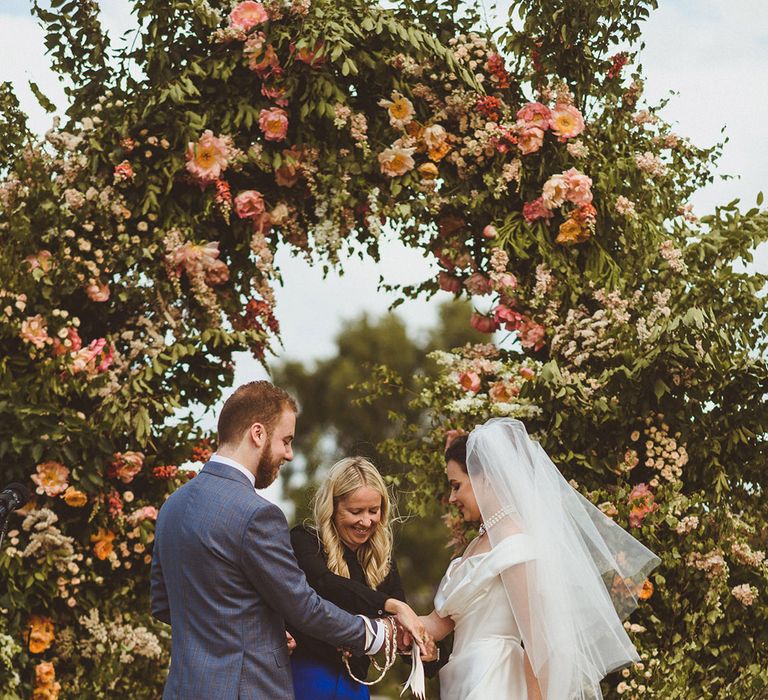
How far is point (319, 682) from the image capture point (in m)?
3.53

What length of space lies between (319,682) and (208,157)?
2702 mm

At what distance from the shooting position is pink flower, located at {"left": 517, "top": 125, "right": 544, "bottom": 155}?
5.18 m

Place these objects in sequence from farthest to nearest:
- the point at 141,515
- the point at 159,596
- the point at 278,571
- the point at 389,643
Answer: the point at 141,515 → the point at 159,596 → the point at 389,643 → the point at 278,571

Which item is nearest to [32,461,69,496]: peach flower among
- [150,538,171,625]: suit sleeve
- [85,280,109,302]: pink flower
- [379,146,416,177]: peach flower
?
[85,280,109,302]: pink flower

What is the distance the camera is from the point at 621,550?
13.9ft

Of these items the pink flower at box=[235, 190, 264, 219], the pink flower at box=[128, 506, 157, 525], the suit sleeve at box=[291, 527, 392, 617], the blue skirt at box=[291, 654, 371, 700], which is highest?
the pink flower at box=[235, 190, 264, 219]

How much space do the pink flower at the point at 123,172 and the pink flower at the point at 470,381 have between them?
6.29 feet

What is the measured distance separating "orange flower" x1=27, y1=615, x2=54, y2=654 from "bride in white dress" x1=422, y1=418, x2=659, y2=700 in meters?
1.82

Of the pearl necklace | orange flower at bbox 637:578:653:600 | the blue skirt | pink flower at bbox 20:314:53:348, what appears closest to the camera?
the blue skirt

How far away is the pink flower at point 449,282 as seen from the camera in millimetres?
5645

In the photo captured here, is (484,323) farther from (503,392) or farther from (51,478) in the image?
(51,478)

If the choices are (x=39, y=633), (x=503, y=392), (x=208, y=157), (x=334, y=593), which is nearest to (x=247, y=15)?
(x=208, y=157)

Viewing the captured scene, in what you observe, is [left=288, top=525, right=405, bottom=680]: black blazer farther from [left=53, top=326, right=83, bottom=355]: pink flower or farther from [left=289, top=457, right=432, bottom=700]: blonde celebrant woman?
[left=53, top=326, right=83, bottom=355]: pink flower

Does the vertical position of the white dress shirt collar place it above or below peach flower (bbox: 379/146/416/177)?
below
